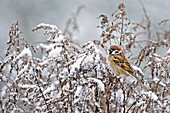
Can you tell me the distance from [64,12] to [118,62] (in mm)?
5862

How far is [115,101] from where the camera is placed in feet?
9.17

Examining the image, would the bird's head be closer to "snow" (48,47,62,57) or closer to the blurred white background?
"snow" (48,47,62,57)

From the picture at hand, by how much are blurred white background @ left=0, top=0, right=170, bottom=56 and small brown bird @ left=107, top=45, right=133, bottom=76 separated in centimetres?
492

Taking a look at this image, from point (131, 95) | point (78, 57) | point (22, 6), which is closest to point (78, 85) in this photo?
point (78, 57)

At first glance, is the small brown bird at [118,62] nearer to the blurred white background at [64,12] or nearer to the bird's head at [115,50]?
the bird's head at [115,50]

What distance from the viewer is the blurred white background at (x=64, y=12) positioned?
8.15m

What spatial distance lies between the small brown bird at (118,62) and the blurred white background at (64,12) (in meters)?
4.92

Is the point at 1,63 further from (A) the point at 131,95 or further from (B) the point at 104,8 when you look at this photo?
(B) the point at 104,8

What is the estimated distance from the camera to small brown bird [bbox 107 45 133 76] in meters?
2.88

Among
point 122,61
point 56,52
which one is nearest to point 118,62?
point 122,61

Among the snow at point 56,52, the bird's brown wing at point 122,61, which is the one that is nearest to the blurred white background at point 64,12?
the bird's brown wing at point 122,61

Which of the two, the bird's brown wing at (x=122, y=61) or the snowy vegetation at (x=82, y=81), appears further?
→ the bird's brown wing at (x=122, y=61)

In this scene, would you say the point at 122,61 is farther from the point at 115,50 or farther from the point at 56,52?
the point at 56,52

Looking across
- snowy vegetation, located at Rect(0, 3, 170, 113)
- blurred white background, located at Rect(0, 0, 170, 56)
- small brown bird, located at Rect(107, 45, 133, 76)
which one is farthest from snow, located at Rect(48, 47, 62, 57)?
blurred white background, located at Rect(0, 0, 170, 56)
